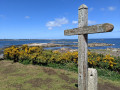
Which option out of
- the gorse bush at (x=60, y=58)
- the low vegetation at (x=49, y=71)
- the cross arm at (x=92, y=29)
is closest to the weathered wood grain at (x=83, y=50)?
the cross arm at (x=92, y=29)

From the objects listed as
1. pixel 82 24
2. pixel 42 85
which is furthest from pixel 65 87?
pixel 82 24

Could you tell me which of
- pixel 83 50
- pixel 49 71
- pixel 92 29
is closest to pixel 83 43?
pixel 83 50

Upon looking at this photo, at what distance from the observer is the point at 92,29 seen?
2.93 metres

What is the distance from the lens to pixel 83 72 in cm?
339

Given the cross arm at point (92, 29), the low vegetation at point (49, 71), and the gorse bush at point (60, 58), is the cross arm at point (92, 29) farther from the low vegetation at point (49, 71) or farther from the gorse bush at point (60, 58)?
the gorse bush at point (60, 58)

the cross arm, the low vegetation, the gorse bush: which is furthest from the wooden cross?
the gorse bush

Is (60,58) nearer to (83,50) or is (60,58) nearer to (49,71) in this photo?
(49,71)

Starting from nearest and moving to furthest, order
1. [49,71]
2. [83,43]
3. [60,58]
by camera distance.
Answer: [83,43], [49,71], [60,58]

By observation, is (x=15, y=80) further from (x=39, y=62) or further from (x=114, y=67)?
(x=114, y=67)

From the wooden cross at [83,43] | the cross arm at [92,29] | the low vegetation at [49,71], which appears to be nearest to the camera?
the cross arm at [92,29]

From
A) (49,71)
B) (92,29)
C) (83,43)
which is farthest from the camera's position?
(49,71)

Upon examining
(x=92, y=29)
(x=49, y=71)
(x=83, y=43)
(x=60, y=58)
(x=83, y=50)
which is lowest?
(x=49, y=71)

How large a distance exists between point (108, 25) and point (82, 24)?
96cm

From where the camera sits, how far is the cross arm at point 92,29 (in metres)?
2.51
